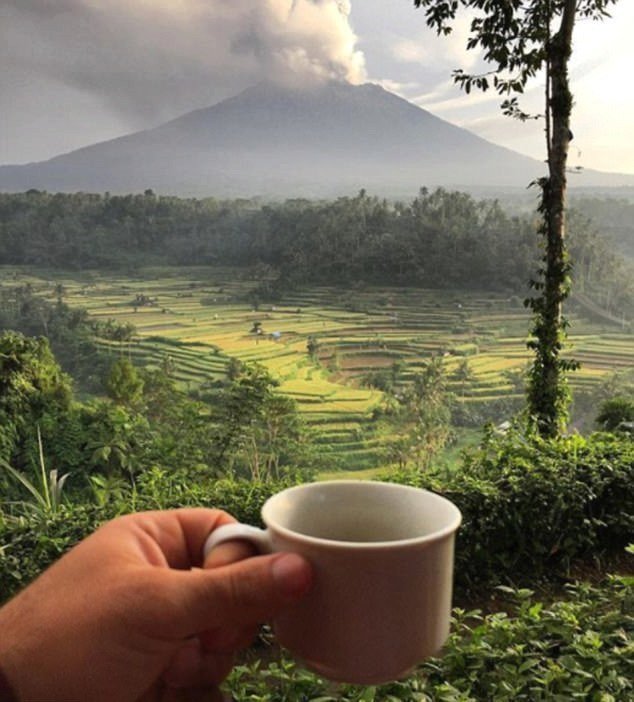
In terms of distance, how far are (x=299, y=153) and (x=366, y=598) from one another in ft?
29.0

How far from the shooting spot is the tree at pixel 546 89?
3.58 meters

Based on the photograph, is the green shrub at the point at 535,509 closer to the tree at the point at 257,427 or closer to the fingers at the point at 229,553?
the fingers at the point at 229,553

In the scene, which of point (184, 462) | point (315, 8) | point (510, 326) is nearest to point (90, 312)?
point (184, 462)

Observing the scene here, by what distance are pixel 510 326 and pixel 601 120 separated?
7.05 ft

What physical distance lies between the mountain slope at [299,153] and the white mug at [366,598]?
6788mm

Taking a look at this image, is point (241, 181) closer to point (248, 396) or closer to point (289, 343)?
point (289, 343)

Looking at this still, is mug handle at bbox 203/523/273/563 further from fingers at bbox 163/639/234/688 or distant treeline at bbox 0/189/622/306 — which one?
distant treeline at bbox 0/189/622/306

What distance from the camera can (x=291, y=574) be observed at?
1.60 feet

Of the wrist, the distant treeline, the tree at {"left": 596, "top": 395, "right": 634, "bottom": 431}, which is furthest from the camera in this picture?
the distant treeline

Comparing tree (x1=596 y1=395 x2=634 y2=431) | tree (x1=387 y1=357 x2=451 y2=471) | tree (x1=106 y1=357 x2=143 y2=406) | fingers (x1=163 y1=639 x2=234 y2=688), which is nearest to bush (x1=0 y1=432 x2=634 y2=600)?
fingers (x1=163 y1=639 x2=234 y2=688)

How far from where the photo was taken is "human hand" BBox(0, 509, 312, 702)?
48 cm

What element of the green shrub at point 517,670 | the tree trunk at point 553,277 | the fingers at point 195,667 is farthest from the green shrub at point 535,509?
the fingers at point 195,667

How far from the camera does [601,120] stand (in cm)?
629

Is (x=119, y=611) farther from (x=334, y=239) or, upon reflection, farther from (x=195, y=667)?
(x=334, y=239)
